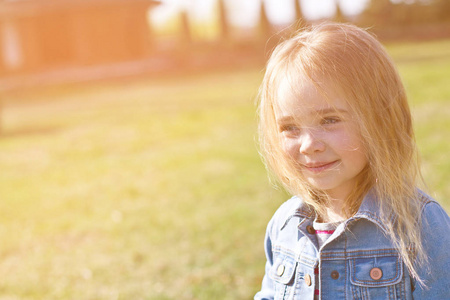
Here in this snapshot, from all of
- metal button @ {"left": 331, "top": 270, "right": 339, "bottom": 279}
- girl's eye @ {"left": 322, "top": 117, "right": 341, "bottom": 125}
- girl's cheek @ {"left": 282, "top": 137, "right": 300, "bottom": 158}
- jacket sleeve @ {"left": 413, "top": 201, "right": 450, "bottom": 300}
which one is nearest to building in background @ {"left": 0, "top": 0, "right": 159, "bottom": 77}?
girl's cheek @ {"left": 282, "top": 137, "right": 300, "bottom": 158}

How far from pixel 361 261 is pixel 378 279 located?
7 centimetres

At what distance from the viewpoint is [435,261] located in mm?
1577

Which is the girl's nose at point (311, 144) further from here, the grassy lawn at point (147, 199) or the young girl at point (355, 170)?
the grassy lawn at point (147, 199)

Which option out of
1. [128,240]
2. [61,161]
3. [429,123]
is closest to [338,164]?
[128,240]

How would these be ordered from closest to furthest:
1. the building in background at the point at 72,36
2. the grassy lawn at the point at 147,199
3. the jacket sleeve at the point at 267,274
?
the jacket sleeve at the point at 267,274 < the grassy lawn at the point at 147,199 < the building in background at the point at 72,36

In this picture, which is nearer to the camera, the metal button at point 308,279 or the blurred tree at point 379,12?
the metal button at point 308,279

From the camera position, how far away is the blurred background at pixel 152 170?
13.5 feet

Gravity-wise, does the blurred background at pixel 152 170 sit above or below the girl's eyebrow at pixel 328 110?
below

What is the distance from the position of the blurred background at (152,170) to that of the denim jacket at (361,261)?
0.90 feet

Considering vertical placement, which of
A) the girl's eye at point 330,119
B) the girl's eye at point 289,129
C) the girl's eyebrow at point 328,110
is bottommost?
the girl's eye at point 289,129

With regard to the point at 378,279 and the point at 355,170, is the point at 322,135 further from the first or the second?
the point at 378,279

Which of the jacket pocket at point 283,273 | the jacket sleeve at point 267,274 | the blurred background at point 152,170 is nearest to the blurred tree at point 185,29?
the blurred background at point 152,170

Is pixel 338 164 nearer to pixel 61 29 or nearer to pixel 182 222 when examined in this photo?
pixel 182 222

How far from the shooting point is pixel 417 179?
1.89 meters
